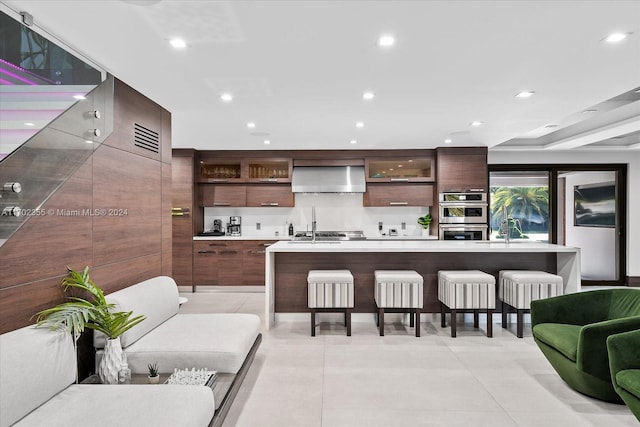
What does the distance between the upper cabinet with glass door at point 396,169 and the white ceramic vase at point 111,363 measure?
533cm

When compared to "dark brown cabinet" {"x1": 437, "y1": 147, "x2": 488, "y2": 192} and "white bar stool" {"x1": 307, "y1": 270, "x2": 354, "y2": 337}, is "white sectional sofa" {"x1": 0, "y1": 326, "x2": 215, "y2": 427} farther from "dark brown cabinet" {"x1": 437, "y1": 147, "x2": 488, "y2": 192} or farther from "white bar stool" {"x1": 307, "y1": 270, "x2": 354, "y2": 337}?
"dark brown cabinet" {"x1": 437, "y1": 147, "x2": 488, "y2": 192}

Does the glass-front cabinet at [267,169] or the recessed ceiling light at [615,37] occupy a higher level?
the recessed ceiling light at [615,37]

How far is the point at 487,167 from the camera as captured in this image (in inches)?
282

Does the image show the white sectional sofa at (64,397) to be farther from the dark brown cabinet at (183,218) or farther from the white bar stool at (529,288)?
the dark brown cabinet at (183,218)

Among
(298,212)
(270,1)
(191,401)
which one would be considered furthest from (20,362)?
(298,212)

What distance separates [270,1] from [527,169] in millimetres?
6889

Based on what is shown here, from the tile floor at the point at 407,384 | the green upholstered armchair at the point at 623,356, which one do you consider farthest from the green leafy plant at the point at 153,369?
the green upholstered armchair at the point at 623,356

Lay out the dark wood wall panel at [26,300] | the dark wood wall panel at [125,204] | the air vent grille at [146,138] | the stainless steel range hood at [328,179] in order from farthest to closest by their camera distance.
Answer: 1. the stainless steel range hood at [328,179]
2. the air vent grille at [146,138]
3. the dark wood wall panel at [125,204]
4. the dark wood wall panel at [26,300]

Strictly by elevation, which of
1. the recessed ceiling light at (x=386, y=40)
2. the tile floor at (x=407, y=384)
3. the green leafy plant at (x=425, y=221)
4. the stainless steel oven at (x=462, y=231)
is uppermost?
the recessed ceiling light at (x=386, y=40)

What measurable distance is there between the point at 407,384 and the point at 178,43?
3.01 metres

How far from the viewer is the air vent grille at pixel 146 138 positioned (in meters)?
3.63

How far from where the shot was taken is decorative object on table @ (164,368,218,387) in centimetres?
240

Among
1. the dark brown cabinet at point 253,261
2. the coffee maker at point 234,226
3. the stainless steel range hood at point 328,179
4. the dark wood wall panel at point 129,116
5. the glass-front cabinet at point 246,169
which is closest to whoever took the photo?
the dark wood wall panel at point 129,116

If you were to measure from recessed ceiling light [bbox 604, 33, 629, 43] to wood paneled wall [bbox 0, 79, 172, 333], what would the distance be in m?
3.73
